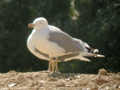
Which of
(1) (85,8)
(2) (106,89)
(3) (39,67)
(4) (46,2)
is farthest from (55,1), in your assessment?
(2) (106,89)

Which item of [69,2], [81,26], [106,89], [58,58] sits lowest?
[106,89]

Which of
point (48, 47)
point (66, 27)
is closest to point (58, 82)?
point (48, 47)

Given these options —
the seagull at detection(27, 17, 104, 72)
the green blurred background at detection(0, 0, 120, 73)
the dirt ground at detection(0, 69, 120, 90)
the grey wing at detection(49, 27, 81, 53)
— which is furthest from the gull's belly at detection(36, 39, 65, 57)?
the green blurred background at detection(0, 0, 120, 73)

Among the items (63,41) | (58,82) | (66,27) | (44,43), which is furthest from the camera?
(66,27)

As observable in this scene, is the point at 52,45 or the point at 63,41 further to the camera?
the point at 63,41

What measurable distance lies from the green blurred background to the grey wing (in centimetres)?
667

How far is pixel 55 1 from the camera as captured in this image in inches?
745

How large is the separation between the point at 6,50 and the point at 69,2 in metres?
3.80

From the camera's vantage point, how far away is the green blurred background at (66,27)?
52.9ft

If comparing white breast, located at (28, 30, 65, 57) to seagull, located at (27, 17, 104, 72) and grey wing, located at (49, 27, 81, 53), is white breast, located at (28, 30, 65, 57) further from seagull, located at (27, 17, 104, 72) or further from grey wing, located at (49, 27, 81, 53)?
grey wing, located at (49, 27, 81, 53)

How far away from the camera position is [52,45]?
8.84m

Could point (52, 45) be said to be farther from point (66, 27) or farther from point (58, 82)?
point (66, 27)

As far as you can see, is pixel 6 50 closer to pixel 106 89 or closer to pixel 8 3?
pixel 8 3

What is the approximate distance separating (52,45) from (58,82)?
1.72 metres
